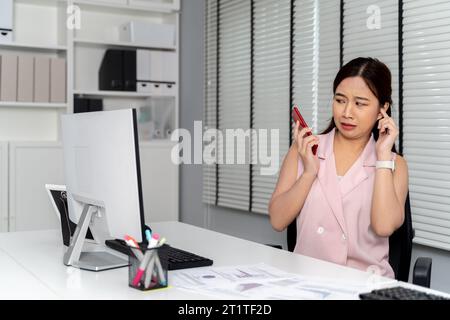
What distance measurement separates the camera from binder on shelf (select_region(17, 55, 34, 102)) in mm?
4027

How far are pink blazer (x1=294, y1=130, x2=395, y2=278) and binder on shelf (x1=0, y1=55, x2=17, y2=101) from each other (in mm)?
2492

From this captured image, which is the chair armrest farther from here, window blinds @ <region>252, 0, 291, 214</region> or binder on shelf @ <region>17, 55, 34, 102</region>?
binder on shelf @ <region>17, 55, 34, 102</region>

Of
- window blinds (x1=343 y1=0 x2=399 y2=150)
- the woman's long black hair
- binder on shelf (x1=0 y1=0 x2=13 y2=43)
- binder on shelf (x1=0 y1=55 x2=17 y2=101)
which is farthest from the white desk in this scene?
binder on shelf (x1=0 y1=0 x2=13 y2=43)

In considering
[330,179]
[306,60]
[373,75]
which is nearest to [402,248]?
[330,179]

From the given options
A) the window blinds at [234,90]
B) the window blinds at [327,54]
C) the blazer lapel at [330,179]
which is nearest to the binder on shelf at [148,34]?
the window blinds at [234,90]

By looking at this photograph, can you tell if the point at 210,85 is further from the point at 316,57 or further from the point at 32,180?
the point at 32,180

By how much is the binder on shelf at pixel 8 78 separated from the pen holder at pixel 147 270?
2.77 metres

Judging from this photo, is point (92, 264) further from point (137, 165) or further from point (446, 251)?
point (446, 251)

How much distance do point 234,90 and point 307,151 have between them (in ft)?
6.45

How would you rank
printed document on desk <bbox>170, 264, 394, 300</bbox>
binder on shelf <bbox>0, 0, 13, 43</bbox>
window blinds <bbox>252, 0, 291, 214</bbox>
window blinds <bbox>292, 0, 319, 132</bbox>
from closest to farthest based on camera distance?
1. printed document on desk <bbox>170, 264, 394, 300</bbox>
2. window blinds <bbox>292, 0, 319, 132</bbox>
3. window blinds <bbox>252, 0, 291, 214</bbox>
4. binder on shelf <bbox>0, 0, 13, 43</bbox>

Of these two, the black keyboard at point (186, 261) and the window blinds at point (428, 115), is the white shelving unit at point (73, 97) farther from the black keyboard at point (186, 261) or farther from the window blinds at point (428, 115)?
the black keyboard at point (186, 261)

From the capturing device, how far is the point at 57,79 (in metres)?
4.16

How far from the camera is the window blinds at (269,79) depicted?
370 centimetres

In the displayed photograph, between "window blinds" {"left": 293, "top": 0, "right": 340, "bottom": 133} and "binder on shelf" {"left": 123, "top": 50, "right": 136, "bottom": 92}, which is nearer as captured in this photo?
"window blinds" {"left": 293, "top": 0, "right": 340, "bottom": 133}
